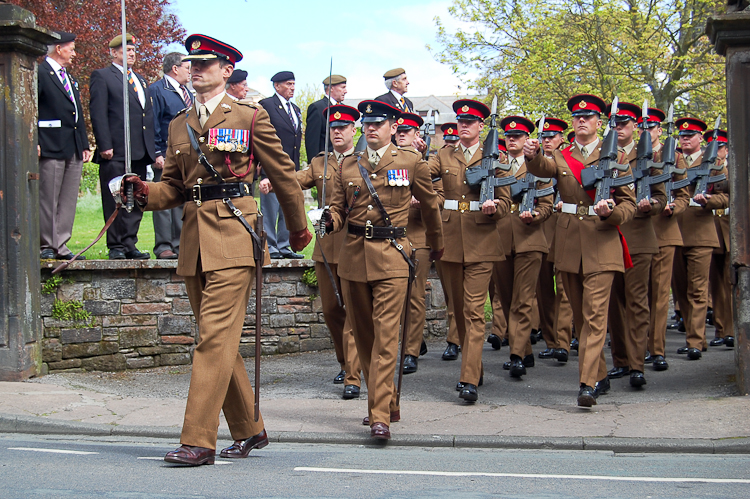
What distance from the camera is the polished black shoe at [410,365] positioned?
Answer: 963 cm

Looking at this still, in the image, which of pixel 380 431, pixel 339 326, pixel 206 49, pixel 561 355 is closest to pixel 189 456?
pixel 380 431

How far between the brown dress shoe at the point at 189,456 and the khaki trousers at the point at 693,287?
7.01 meters

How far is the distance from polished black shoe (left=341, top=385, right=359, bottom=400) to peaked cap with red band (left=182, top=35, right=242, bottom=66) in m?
3.62

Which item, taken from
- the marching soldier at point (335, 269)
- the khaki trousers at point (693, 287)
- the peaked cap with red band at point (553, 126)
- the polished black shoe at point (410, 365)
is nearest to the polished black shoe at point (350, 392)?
Result: the marching soldier at point (335, 269)

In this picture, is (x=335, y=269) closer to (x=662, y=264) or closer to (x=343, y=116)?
(x=343, y=116)

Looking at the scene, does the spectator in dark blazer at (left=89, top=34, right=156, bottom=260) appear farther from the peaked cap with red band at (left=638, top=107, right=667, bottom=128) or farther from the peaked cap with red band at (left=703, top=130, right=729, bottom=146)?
the peaked cap with red band at (left=703, top=130, right=729, bottom=146)

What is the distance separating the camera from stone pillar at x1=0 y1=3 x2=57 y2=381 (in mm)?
8758

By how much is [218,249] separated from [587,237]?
3.76 metres

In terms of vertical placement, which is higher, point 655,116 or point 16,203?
point 655,116

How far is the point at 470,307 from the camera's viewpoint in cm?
827

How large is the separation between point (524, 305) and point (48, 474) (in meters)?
5.51

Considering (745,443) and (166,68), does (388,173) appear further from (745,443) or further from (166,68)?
(166,68)

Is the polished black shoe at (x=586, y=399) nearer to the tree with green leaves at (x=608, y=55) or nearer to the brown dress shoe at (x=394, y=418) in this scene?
the brown dress shoe at (x=394, y=418)

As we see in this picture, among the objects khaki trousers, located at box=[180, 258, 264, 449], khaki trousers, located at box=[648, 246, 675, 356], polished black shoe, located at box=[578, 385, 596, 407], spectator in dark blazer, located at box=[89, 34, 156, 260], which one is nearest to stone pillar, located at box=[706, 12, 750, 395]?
polished black shoe, located at box=[578, 385, 596, 407]
